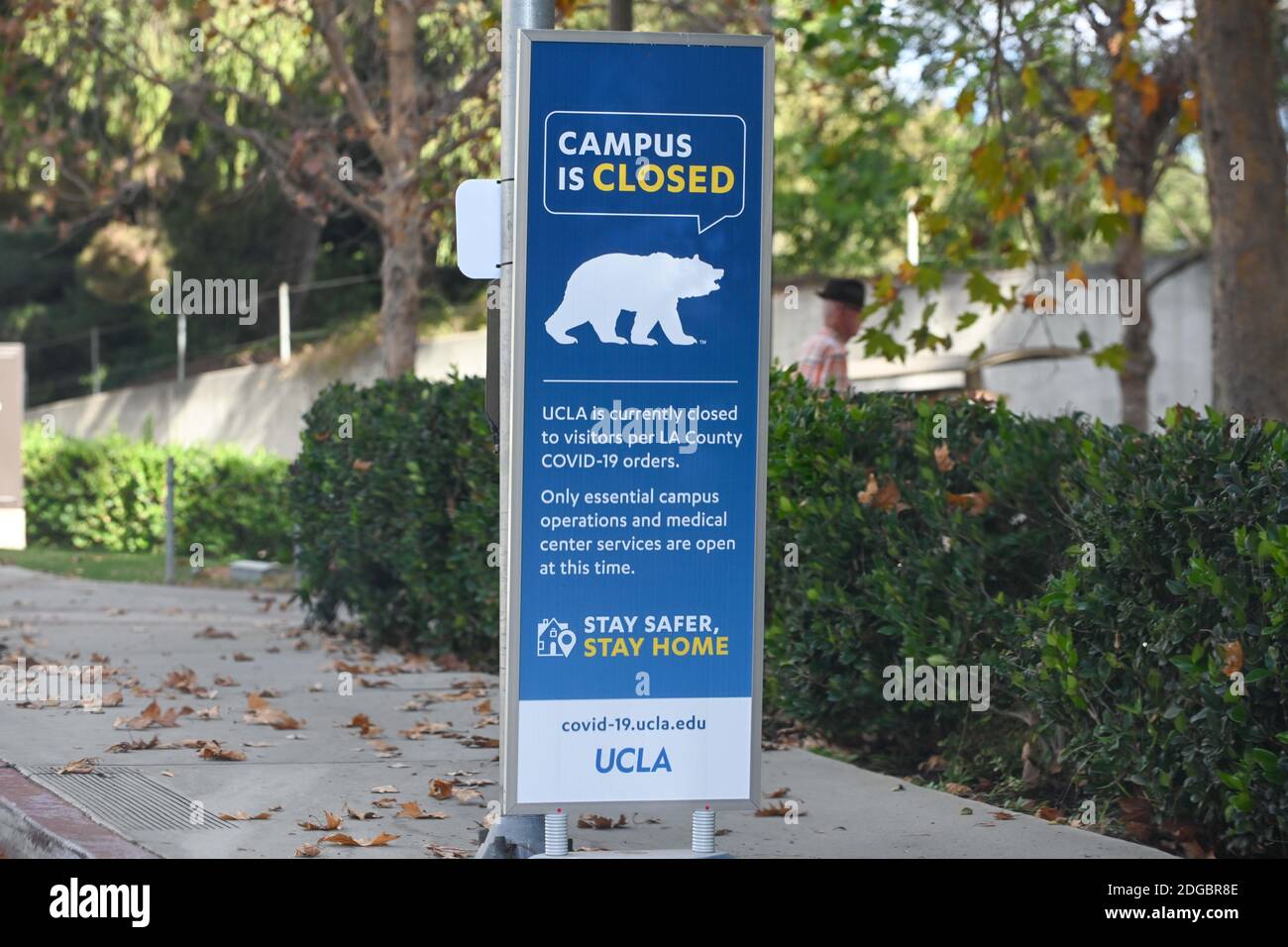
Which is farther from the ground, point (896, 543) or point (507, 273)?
point (507, 273)

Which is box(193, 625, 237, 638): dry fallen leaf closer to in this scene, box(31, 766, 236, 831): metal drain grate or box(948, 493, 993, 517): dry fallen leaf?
box(31, 766, 236, 831): metal drain grate

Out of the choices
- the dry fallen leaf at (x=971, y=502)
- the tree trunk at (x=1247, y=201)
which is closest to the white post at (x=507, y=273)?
the dry fallen leaf at (x=971, y=502)

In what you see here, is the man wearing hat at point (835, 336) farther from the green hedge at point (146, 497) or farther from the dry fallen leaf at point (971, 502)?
the green hedge at point (146, 497)

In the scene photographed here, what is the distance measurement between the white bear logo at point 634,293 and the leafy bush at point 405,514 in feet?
16.6

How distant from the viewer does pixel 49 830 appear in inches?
244

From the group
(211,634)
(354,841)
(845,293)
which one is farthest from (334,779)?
(211,634)

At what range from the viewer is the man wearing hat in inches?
407

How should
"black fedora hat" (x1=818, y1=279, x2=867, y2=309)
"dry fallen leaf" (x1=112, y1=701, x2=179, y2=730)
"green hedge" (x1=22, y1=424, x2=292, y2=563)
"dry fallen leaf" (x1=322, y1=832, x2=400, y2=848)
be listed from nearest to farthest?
"dry fallen leaf" (x1=322, y1=832, x2=400, y2=848) → "dry fallen leaf" (x1=112, y1=701, x2=179, y2=730) → "black fedora hat" (x1=818, y1=279, x2=867, y2=309) → "green hedge" (x1=22, y1=424, x2=292, y2=563)

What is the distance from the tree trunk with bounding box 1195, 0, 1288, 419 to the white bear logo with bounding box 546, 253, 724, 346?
17.6ft

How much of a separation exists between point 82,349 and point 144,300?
4.23 m

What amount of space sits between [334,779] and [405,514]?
4.67m

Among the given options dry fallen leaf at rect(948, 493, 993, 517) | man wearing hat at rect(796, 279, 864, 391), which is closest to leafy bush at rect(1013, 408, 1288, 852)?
dry fallen leaf at rect(948, 493, 993, 517)

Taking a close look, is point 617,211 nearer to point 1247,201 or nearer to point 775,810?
point 775,810
